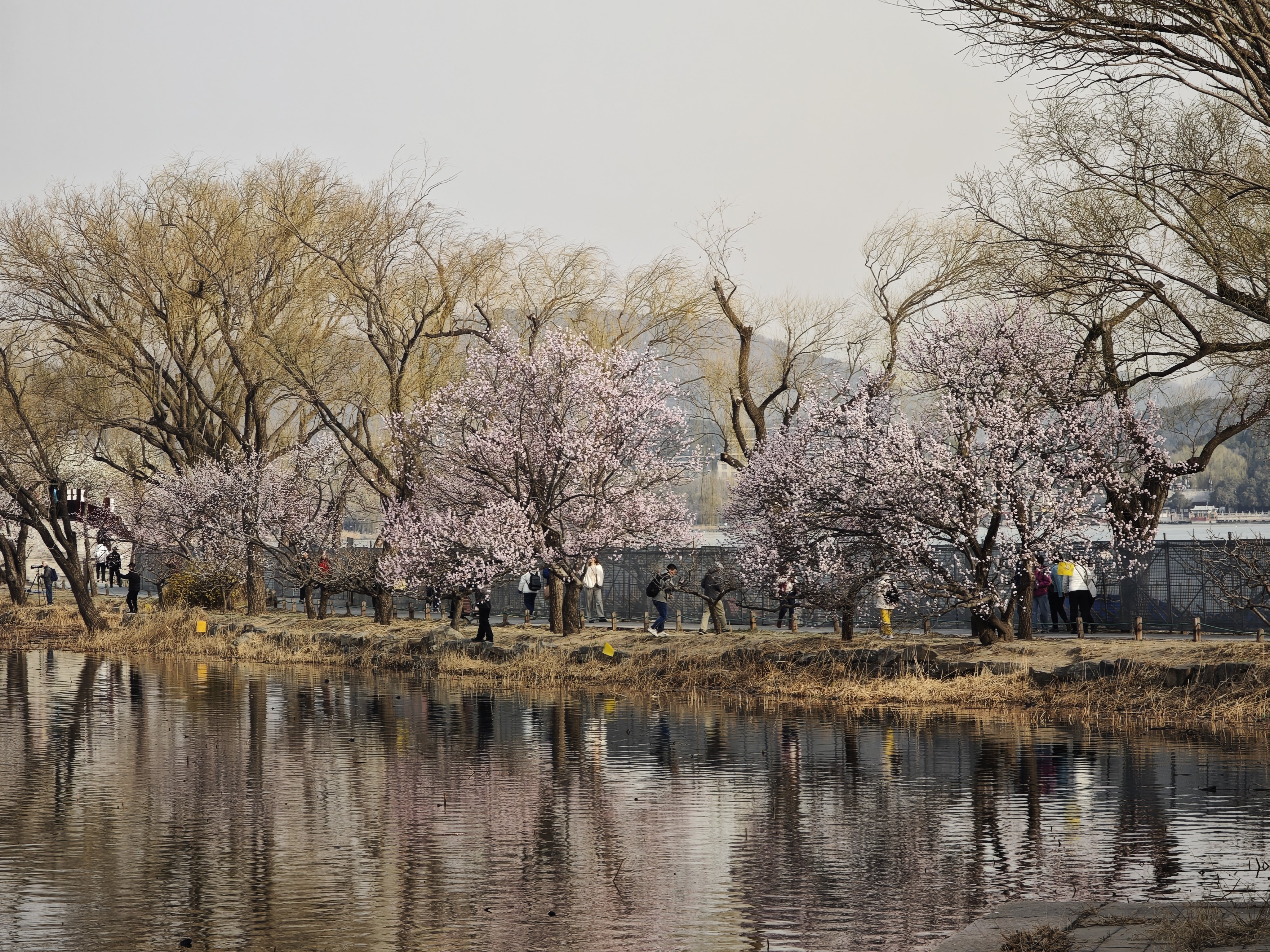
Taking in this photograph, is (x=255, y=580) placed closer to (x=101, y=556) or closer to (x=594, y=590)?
(x=594, y=590)

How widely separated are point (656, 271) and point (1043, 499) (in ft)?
64.3

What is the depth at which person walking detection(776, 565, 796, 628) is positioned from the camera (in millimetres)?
26781

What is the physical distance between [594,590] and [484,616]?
5671 mm

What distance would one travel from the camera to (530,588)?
3859cm

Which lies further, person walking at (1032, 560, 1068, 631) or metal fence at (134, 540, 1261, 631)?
person walking at (1032, 560, 1068, 631)

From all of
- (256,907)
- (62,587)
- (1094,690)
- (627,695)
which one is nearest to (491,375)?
(627,695)

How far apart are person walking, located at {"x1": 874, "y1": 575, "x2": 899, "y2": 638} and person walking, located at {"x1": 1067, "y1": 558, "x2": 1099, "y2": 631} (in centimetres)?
376

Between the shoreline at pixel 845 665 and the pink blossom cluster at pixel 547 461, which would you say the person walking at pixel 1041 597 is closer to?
the shoreline at pixel 845 665

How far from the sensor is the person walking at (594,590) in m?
34.0

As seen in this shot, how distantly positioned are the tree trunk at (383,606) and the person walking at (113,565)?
20.5 meters

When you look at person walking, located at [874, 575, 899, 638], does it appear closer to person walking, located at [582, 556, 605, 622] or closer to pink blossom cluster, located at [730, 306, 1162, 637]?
pink blossom cluster, located at [730, 306, 1162, 637]

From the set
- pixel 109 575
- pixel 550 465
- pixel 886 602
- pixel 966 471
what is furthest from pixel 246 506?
pixel 109 575

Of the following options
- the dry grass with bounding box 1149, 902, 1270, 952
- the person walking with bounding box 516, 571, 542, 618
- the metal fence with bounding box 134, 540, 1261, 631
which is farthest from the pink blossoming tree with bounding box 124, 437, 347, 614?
the dry grass with bounding box 1149, 902, 1270, 952

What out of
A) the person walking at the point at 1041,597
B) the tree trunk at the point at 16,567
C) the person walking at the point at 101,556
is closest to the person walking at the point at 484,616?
the person walking at the point at 1041,597
